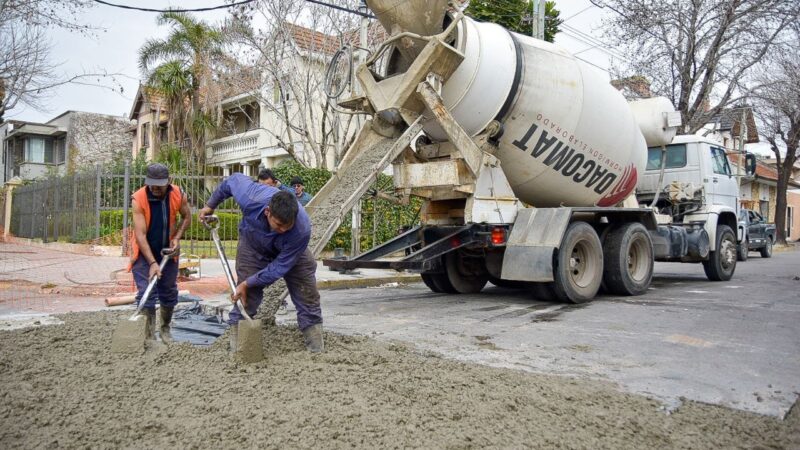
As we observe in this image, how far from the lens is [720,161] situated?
36.5ft

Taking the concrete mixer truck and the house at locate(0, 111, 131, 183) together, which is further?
the house at locate(0, 111, 131, 183)

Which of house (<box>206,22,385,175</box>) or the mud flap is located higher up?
house (<box>206,22,385,175</box>)

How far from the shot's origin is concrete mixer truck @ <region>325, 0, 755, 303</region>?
6.92 meters

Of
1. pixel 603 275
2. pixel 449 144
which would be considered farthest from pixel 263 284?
pixel 603 275

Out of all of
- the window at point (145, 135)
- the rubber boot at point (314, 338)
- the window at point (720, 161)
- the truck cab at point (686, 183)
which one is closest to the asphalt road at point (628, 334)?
the rubber boot at point (314, 338)

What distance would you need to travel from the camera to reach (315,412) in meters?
3.21

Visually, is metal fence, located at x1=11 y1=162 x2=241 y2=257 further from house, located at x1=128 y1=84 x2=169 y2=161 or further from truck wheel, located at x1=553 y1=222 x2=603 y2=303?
house, located at x1=128 y1=84 x2=169 y2=161

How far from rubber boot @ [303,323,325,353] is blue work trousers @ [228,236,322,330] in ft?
0.12

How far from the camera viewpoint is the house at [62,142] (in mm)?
32562

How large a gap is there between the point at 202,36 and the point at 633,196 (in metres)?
16.2

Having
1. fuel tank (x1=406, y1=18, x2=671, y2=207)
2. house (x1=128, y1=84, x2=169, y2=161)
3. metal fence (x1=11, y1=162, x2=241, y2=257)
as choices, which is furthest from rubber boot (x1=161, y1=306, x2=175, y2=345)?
house (x1=128, y1=84, x2=169, y2=161)

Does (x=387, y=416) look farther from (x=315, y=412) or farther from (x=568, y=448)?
(x=568, y=448)

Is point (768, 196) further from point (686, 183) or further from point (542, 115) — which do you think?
point (542, 115)

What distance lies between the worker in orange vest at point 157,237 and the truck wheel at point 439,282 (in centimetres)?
433
